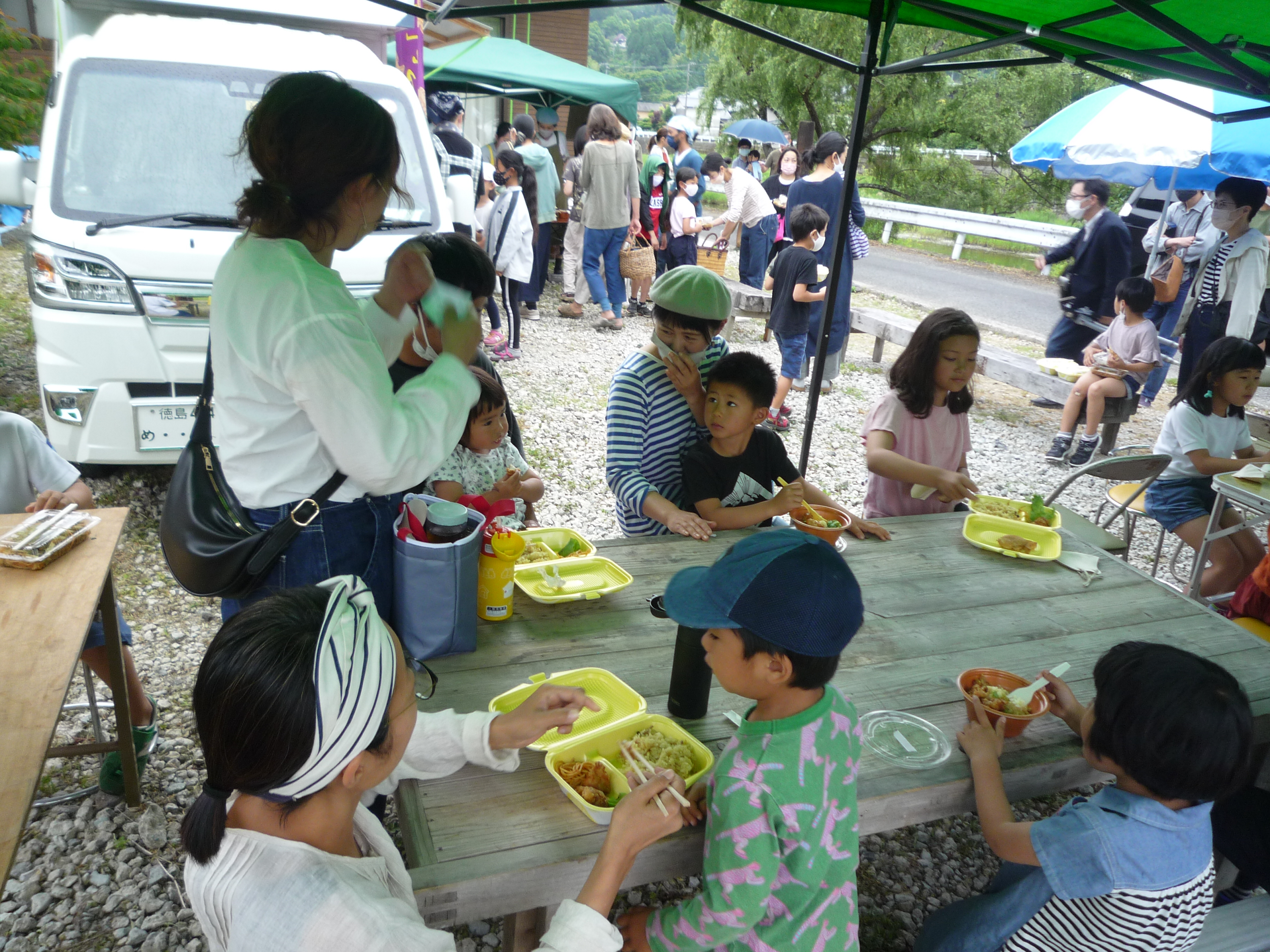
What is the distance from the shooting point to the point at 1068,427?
6.33 metres

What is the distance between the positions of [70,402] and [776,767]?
12.2 ft

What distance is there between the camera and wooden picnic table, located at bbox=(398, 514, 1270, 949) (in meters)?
1.39

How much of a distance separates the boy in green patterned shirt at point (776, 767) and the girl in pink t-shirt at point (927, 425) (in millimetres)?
1815

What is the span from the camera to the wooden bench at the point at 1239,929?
1.80 metres

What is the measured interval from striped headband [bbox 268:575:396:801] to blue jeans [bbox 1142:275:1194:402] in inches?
261

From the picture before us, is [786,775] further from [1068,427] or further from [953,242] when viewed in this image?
A: [953,242]

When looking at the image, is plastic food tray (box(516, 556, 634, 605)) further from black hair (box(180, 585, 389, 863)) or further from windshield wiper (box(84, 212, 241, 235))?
windshield wiper (box(84, 212, 241, 235))

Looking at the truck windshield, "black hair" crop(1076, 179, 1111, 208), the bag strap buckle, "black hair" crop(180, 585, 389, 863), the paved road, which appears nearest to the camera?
"black hair" crop(180, 585, 389, 863)

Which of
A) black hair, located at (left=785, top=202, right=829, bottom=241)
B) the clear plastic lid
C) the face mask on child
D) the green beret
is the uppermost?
black hair, located at (left=785, top=202, right=829, bottom=241)

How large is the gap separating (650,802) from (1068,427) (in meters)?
5.98

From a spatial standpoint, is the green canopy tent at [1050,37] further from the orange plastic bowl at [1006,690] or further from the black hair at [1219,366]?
the orange plastic bowl at [1006,690]

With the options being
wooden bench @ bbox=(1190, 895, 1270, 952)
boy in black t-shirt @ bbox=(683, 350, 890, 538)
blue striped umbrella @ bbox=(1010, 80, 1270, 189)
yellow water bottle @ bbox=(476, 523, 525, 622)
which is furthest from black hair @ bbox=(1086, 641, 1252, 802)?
blue striped umbrella @ bbox=(1010, 80, 1270, 189)

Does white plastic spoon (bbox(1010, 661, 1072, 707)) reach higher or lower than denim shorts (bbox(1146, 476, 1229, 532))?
higher

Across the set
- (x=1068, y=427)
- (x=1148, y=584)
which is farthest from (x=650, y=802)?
(x=1068, y=427)
